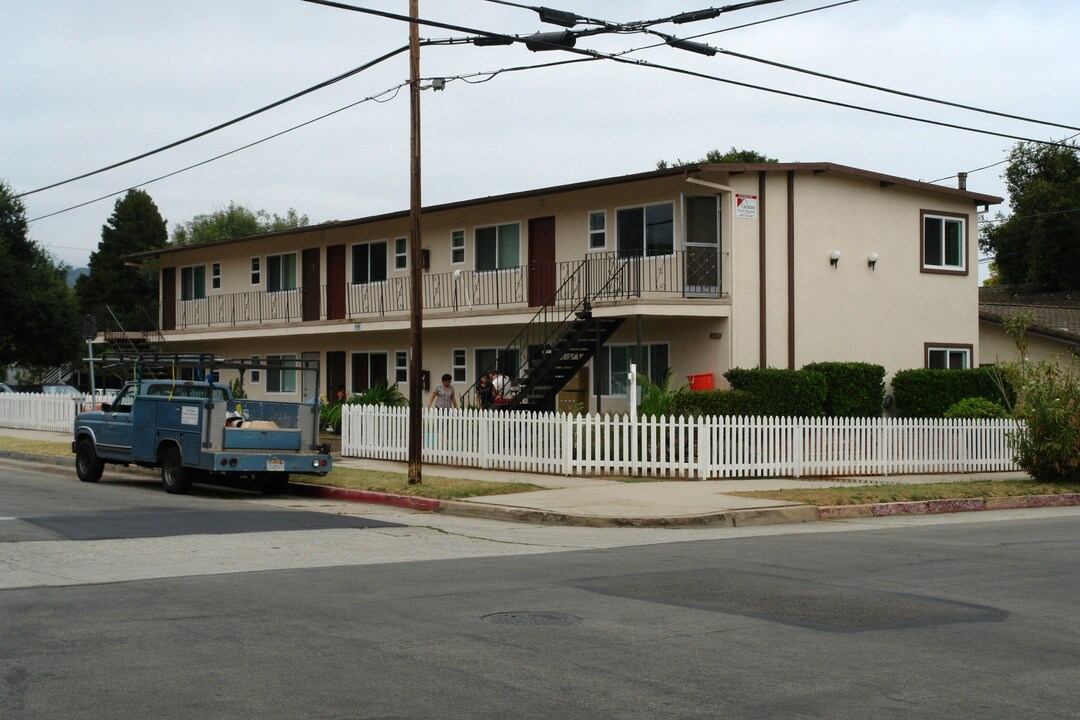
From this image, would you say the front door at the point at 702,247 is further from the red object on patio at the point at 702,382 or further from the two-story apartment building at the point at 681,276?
the red object on patio at the point at 702,382

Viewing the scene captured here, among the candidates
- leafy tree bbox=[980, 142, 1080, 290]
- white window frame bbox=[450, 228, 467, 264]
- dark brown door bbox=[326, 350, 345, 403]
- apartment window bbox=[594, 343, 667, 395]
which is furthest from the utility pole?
leafy tree bbox=[980, 142, 1080, 290]

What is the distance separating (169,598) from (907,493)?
41.7 feet

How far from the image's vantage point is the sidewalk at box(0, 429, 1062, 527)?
15.9 m

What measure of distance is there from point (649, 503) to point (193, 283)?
28769mm

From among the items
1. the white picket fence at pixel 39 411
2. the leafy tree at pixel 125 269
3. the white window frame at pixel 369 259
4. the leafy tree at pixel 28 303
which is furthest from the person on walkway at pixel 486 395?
the leafy tree at pixel 125 269

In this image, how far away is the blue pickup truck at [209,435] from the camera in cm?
1834

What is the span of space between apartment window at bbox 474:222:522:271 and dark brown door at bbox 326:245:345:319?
591 cm

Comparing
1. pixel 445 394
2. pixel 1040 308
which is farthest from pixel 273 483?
pixel 1040 308

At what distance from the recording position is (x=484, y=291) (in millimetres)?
30375

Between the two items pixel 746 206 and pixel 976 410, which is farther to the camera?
pixel 976 410

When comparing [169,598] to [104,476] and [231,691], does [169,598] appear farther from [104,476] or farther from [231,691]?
[104,476]

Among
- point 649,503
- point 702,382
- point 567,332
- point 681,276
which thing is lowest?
point 649,503

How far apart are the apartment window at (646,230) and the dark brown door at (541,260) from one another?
217cm

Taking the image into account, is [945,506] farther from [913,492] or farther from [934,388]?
[934,388]
